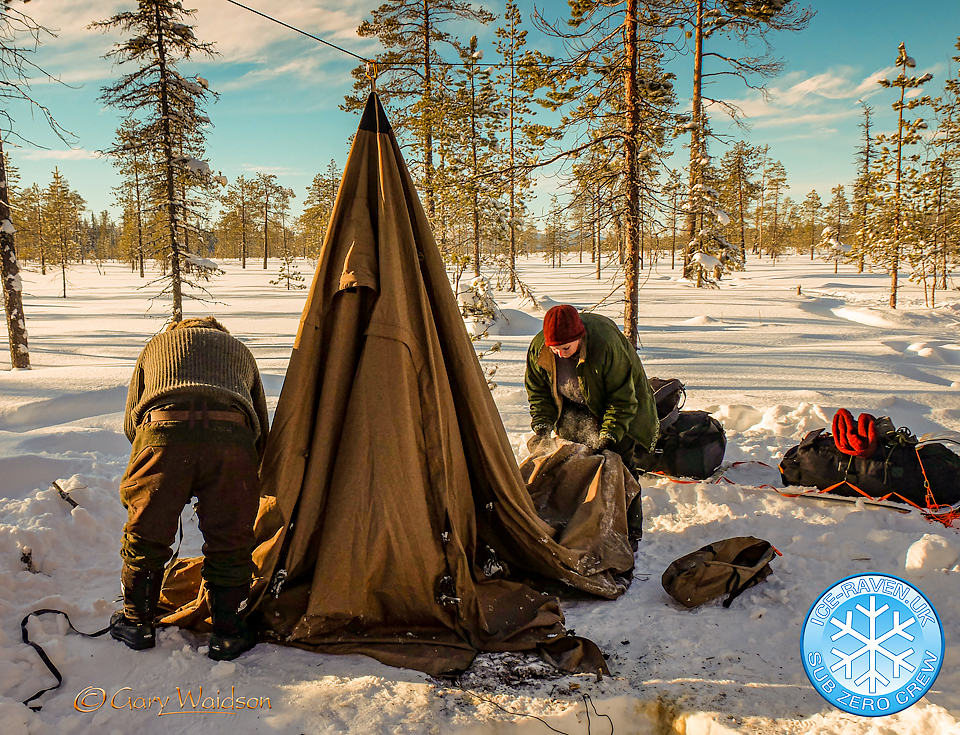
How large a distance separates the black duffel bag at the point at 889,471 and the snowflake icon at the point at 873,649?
215 centimetres

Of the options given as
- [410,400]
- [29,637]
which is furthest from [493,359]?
[29,637]

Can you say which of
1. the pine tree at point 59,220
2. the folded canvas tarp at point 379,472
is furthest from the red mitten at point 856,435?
the pine tree at point 59,220

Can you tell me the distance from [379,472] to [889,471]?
396cm

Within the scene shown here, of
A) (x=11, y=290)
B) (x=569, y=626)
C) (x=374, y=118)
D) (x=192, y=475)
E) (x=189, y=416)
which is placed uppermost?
(x=374, y=118)

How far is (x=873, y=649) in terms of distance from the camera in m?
2.40

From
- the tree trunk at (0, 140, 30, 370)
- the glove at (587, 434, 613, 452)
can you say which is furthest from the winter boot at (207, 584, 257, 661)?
the tree trunk at (0, 140, 30, 370)

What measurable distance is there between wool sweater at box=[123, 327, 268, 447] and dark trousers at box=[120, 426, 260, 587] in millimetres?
153

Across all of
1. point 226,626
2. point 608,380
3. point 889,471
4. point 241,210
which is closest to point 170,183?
point 608,380

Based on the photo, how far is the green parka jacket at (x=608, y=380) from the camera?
13.1 feet

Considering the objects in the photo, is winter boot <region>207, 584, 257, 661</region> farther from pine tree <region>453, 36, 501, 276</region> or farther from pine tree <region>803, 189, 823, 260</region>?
pine tree <region>803, 189, 823, 260</region>

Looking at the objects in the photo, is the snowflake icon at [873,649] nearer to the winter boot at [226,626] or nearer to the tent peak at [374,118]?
the winter boot at [226,626]

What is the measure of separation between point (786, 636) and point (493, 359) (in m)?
7.83

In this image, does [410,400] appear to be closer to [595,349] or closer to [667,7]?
[595,349]

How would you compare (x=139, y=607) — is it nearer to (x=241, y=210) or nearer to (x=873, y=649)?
(x=873, y=649)
